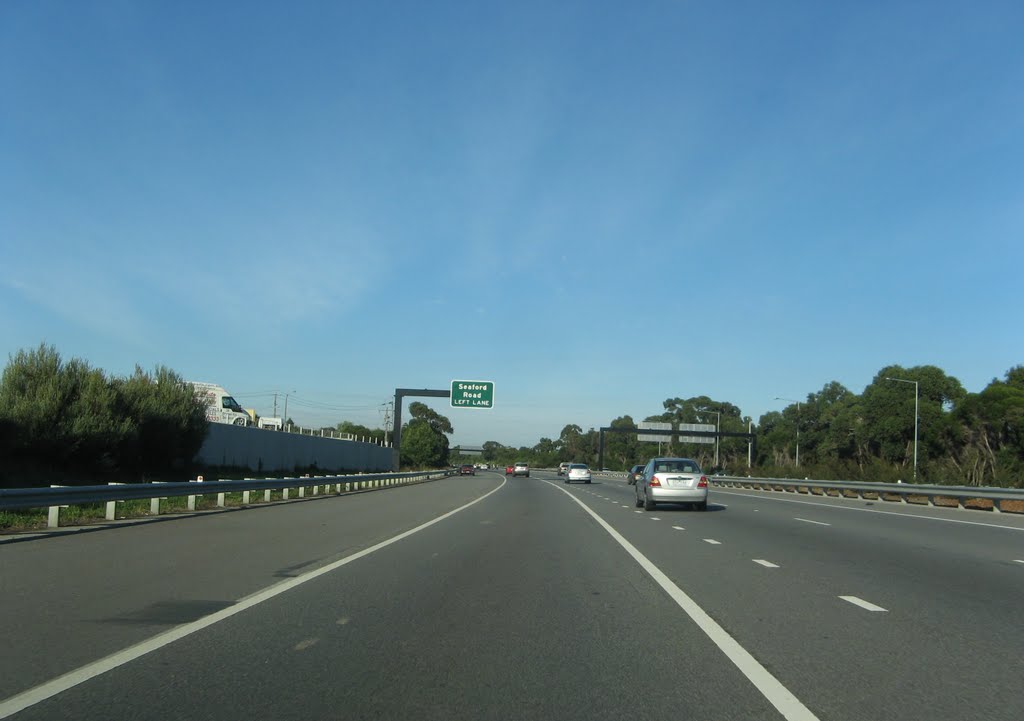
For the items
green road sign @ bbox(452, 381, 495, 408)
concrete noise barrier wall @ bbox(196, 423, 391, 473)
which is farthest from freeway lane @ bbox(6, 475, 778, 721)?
green road sign @ bbox(452, 381, 495, 408)

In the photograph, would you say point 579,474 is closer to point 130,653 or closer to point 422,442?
point 130,653

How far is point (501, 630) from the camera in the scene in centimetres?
788

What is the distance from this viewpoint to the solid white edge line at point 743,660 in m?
5.47

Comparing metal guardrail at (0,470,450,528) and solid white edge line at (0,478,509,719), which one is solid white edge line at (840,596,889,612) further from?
metal guardrail at (0,470,450,528)

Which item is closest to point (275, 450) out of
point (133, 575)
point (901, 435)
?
point (133, 575)

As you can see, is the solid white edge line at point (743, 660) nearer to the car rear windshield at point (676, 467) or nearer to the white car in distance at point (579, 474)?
the car rear windshield at point (676, 467)

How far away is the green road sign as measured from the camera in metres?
63.3

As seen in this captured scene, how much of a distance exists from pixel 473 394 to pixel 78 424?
120 ft

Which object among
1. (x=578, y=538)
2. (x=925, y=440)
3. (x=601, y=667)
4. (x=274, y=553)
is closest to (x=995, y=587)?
(x=601, y=667)

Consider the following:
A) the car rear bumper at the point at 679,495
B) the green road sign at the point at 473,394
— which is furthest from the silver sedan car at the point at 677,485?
the green road sign at the point at 473,394

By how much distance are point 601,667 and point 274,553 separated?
8.29 m

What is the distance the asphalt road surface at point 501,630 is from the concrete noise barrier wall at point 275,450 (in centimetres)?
2803

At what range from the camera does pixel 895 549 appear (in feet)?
50.1

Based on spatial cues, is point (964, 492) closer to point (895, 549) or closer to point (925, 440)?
point (895, 549)
